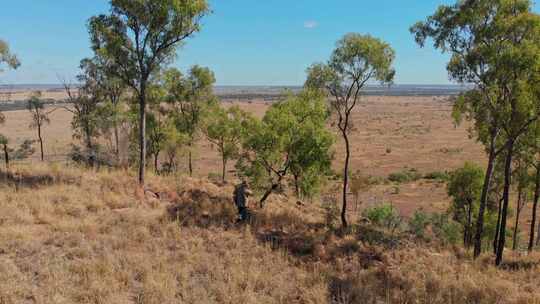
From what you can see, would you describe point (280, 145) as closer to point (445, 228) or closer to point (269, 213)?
point (269, 213)

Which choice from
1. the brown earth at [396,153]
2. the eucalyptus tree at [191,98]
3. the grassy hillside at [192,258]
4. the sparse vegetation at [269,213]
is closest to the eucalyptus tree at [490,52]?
the sparse vegetation at [269,213]

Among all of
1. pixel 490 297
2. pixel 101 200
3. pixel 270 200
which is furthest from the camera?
pixel 270 200

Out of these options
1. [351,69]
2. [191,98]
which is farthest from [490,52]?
[191,98]

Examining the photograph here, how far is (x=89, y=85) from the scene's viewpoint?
28891 millimetres

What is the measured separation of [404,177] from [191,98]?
40325 mm

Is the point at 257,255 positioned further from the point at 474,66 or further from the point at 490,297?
the point at 474,66

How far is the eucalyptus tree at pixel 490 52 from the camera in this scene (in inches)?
529

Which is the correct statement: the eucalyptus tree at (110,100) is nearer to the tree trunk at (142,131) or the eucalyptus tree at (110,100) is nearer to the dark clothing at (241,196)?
the tree trunk at (142,131)

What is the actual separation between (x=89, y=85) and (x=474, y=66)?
27.3 meters

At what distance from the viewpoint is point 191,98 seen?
32375mm

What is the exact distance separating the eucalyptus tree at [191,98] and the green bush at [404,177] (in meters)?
37.6

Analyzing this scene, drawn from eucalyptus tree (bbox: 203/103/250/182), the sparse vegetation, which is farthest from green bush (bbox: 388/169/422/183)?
eucalyptus tree (bbox: 203/103/250/182)

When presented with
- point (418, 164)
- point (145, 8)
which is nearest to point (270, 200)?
point (145, 8)

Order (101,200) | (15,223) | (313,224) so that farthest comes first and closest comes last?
(313,224), (101,200), (15,223)
